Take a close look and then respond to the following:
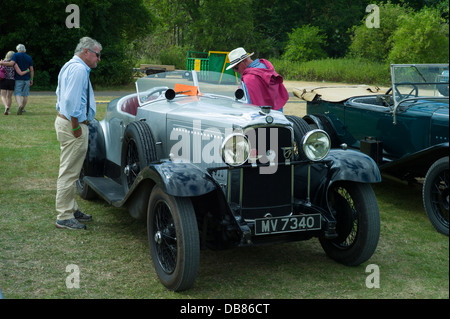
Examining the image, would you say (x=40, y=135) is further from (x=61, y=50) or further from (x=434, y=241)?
(x=61, y=50)

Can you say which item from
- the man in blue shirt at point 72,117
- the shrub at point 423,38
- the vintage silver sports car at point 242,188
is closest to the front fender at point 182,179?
the vintage silver sports car at point 242,188

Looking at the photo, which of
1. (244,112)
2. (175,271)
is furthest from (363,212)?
(175,271)

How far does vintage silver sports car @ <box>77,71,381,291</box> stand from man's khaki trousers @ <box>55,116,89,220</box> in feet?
2.12

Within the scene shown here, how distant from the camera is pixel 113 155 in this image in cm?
577

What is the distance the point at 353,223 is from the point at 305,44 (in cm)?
1845

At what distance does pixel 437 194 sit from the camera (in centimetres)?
499

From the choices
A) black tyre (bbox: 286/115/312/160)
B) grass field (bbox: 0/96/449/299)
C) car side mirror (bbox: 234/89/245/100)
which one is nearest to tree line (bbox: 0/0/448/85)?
car side mirror (bbox: 234/89/245/100)

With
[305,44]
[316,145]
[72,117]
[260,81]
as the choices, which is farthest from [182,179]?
[305,44]

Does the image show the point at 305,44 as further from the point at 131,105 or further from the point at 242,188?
the point at 242,188

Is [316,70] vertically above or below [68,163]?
above

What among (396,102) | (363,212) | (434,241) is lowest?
(434,241)

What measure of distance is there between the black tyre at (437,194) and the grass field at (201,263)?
153mm

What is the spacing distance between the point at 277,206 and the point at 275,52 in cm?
2150

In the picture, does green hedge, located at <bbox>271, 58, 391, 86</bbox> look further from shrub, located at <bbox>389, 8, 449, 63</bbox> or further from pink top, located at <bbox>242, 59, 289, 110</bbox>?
shrub, located at <bbox>389, 8, 449, 63</bbox>
